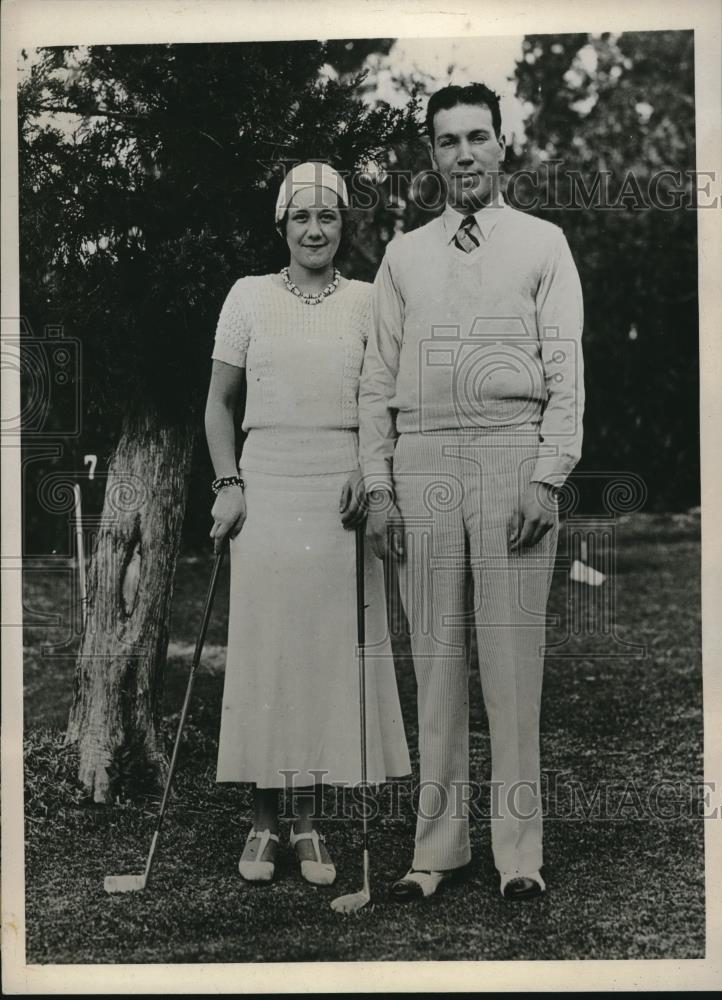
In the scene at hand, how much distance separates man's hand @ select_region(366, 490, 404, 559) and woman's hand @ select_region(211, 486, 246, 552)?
42 cm

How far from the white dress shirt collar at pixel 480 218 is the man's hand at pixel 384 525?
2.84 ft

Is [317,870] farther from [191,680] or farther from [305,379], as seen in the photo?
[305,379]

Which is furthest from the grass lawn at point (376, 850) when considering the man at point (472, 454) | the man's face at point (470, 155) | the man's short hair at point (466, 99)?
the man's short hair at point (466, 99)

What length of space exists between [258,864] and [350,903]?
1.09ft

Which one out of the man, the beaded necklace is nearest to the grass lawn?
the man

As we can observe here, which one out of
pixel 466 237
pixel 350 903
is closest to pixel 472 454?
pixel 466 237

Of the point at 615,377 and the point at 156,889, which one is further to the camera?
the point at 615,377

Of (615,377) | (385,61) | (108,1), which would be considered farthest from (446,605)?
(108,1)

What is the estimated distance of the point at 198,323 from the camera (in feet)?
13.4

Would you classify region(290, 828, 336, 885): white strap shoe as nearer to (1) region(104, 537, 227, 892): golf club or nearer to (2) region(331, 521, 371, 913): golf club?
(2) region(331, 521, 371, 913): golf club

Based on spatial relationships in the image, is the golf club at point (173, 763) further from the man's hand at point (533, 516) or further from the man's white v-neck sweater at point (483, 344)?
the man's hand at point (533, 516)

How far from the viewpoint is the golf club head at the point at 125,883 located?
13.1 feet

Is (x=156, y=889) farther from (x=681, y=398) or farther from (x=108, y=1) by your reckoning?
(x=108, y=1)

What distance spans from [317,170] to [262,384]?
741 mm
